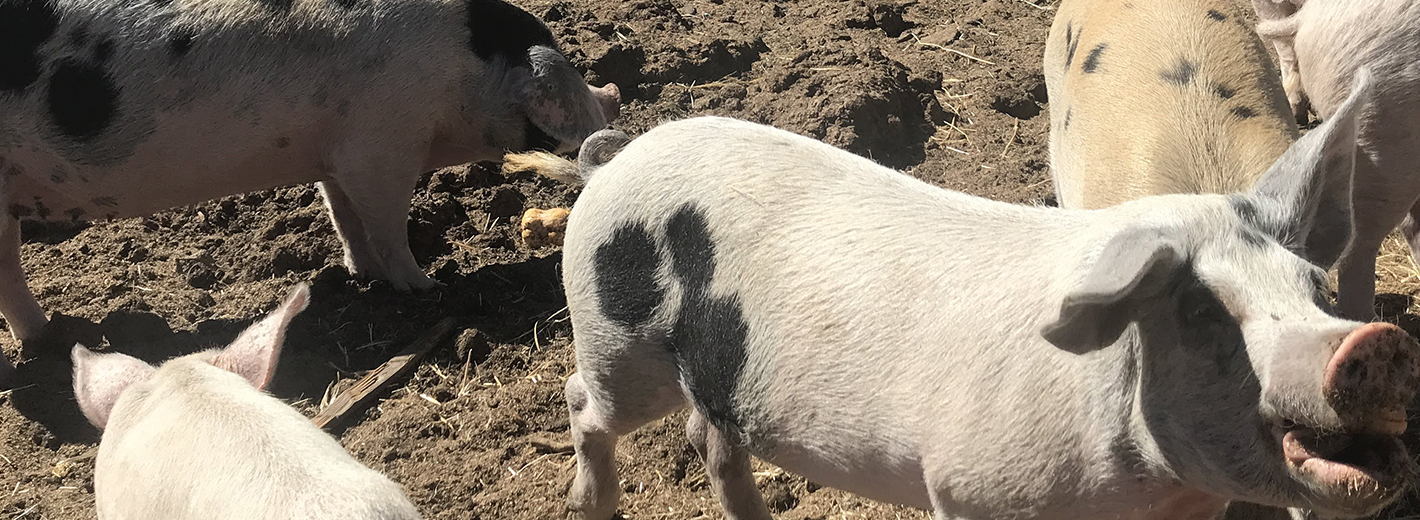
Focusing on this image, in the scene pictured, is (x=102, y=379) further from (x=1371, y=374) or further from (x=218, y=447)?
(x=1371, y=374)

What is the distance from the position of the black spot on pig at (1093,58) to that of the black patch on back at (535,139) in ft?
8.49

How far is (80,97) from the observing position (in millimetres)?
5031

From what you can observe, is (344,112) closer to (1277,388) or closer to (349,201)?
(349,201)

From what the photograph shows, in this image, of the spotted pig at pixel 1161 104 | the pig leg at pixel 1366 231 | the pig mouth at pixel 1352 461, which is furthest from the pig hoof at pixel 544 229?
the pig mouth at pixel 1352 461

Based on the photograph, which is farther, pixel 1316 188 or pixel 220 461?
pixel 220 461

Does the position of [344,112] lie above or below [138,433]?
below

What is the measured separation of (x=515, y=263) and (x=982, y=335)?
380 cm

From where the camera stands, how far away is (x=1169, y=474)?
217 centimetres

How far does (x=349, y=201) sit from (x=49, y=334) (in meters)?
1.56

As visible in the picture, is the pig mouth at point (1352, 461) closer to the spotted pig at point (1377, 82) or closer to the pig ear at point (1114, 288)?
the pig ear at point (1114, 288)

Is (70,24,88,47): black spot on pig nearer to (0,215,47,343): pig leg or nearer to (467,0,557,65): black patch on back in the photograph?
(0,215,47,343): pig leg

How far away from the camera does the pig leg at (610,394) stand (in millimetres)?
Answer: 3168

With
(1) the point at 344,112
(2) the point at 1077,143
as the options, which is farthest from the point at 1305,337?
(1) the point at 344,112

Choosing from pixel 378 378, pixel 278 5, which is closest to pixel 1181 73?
pixel 378 378
